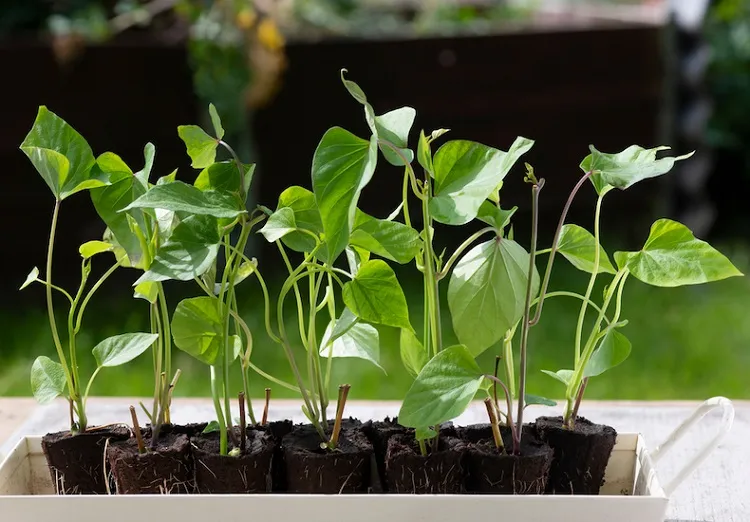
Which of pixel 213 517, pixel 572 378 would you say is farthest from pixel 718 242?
pixel 213 517

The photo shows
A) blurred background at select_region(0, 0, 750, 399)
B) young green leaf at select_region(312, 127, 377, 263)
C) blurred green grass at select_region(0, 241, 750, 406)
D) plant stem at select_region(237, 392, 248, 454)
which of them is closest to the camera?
young green leaf at select_region(312, 127, 377, 263)

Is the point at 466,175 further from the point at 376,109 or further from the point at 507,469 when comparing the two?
the point at 376,109

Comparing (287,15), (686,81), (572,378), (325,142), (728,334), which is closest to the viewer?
(325,142)

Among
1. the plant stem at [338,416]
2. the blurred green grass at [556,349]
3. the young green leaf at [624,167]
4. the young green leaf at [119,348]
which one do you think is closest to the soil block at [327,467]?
the plant stem at [338,416]

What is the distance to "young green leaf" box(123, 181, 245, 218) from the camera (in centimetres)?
49

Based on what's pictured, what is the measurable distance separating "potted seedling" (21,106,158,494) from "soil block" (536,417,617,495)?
26cm

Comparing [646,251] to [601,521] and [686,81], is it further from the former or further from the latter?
[686,81]

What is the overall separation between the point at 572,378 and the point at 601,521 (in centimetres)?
10

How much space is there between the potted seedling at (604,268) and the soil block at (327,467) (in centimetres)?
12

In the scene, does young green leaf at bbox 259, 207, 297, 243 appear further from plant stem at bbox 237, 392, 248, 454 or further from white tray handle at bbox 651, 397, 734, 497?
white tray handle at bbox 651, 397, 734, 497

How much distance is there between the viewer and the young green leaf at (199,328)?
0.55 m

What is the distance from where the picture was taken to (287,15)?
2121mm

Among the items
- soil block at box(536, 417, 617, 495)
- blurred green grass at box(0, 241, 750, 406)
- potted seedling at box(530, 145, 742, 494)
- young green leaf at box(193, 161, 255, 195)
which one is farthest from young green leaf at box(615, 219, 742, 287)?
blurred green grass at box(0, 241, 750, 406)

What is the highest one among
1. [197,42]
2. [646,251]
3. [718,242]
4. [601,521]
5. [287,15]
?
[287,15]
